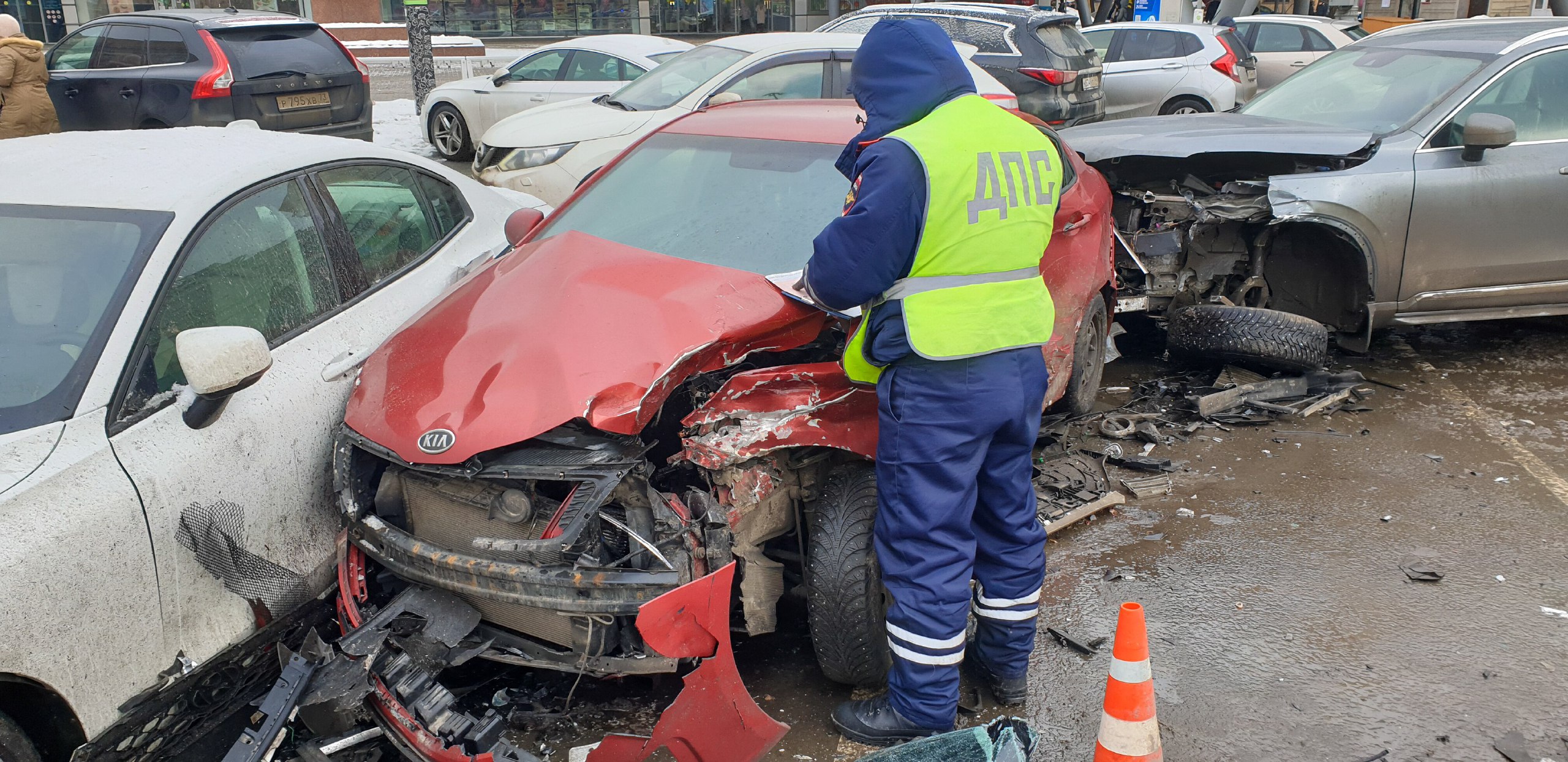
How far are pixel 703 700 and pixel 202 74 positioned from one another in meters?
8.51

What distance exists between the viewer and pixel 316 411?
3.25 meters

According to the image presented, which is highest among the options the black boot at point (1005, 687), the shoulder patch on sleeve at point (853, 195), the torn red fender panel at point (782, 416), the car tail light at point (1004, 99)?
the car tail light at point (1004, 99)

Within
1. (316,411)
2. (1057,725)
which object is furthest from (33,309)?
(1057,725)

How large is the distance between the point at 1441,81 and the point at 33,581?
635cm

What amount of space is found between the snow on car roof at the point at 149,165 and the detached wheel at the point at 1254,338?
4.08 metres

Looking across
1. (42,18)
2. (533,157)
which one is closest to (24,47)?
(533,157)

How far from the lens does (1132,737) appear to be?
254cm

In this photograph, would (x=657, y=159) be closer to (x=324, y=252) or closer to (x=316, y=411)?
(x=324, y=252)

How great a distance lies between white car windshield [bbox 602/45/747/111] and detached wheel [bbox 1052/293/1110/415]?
4.19 m

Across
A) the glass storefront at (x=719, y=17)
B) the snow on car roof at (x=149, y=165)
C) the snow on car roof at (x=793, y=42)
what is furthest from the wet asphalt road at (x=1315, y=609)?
the glass storefront at (x=719, y=17)

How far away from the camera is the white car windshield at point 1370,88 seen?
5.66 m

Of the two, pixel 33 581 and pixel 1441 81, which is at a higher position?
pixel 1441 81

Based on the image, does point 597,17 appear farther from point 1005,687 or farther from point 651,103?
point 1005,687

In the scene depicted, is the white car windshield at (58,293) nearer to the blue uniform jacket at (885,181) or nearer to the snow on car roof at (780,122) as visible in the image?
the blue uniform jacket at (885,181)
